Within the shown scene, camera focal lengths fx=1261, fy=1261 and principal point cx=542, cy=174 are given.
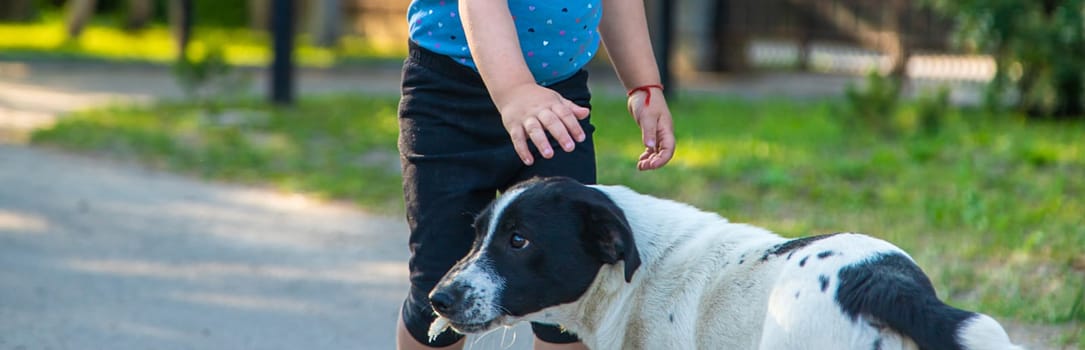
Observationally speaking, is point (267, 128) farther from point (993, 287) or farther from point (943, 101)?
point (993, 287)

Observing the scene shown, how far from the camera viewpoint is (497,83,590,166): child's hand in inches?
98.0

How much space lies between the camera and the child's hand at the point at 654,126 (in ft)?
9.85

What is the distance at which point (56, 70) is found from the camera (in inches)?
613

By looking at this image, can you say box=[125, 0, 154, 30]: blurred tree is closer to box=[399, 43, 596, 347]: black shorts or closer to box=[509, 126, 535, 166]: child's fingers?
box=[399, 43, 596, 347]: black shorts

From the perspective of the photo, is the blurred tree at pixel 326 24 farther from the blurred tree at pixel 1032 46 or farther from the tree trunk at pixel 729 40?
the blurred tree at pixel 1032 46

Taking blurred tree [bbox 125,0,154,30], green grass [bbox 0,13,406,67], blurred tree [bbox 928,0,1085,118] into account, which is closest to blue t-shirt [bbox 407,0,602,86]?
blurred tree [bbox 928,0,1085,118]

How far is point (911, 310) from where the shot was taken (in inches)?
Answer: 89.0

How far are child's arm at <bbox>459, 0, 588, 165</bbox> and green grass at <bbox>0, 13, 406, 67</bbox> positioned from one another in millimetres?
12817

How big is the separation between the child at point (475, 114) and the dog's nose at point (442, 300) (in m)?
0.45

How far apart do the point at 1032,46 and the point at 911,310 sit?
8.97 m

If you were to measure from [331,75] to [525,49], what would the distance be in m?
13.9

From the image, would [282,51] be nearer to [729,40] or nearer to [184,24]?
[184,24]

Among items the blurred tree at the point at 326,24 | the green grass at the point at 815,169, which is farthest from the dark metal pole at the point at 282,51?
the blurred tree at the point at 326,24

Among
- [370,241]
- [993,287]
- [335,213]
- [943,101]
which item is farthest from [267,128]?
[993,287]
